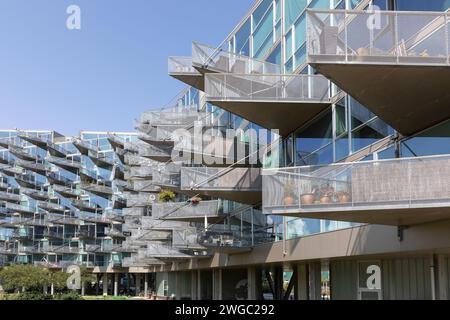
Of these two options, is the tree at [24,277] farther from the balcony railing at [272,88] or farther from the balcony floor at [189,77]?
the balcony railing at [272,88]

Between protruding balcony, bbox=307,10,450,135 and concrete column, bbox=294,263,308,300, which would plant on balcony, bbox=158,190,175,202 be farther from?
protruding balcony, bbox=307,10,450,135

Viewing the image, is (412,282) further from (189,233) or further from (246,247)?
(189,233)

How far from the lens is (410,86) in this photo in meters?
12.5

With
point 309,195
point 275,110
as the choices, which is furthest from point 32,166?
point 309,195

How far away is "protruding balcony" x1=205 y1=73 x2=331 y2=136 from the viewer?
1958 centimetres

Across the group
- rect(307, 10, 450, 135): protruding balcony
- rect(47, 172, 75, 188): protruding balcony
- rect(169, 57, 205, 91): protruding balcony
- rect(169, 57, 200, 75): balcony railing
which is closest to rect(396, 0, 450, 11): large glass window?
rect(307, 10, 450, 135): protruding balcony

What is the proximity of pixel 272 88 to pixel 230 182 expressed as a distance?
691cm

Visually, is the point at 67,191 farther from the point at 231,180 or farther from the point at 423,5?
the point at 423,5

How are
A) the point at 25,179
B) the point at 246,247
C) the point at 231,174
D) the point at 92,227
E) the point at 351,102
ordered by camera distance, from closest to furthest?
the point at 351,102 → the point at 231,174 → the point at 246,247 → the point at 92,227 → the point at 25,179

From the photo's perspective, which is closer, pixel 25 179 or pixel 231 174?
pixel 231 174

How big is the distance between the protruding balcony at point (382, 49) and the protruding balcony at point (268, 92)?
22.5ft

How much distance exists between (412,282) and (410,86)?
750 centimetres

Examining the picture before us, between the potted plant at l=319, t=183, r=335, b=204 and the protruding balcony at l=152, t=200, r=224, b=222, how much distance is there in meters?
20.5
